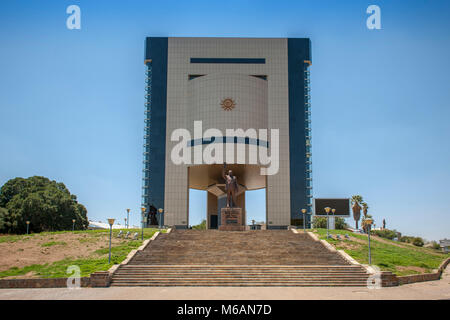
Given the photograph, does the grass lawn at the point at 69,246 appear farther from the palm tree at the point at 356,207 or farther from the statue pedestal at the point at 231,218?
the palm tree at the point at 356,207

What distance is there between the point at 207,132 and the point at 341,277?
2918 centimetres

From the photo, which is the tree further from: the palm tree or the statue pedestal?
the palm tree

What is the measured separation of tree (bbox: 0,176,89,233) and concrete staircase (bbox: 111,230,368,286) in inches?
1023

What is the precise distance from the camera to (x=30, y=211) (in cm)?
4862

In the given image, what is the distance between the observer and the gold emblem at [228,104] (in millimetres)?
46812

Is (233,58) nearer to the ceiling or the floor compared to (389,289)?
nearer to the ceiling

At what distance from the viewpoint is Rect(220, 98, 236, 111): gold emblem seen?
46812mm

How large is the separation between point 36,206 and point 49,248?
82.3ft

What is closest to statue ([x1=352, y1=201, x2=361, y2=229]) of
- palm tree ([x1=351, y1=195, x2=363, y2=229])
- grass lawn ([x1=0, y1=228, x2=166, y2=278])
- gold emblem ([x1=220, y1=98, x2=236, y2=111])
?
palm tree ([x1=351, y1=195, x2=363, y2=229])

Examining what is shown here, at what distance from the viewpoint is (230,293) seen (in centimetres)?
1645

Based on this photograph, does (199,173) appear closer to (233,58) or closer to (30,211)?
(233,58)

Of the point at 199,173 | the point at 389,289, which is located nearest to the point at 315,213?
the point at 199,173

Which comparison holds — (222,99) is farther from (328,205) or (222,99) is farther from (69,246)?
(69,246)

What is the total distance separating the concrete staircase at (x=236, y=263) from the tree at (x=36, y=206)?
85.3 feet
